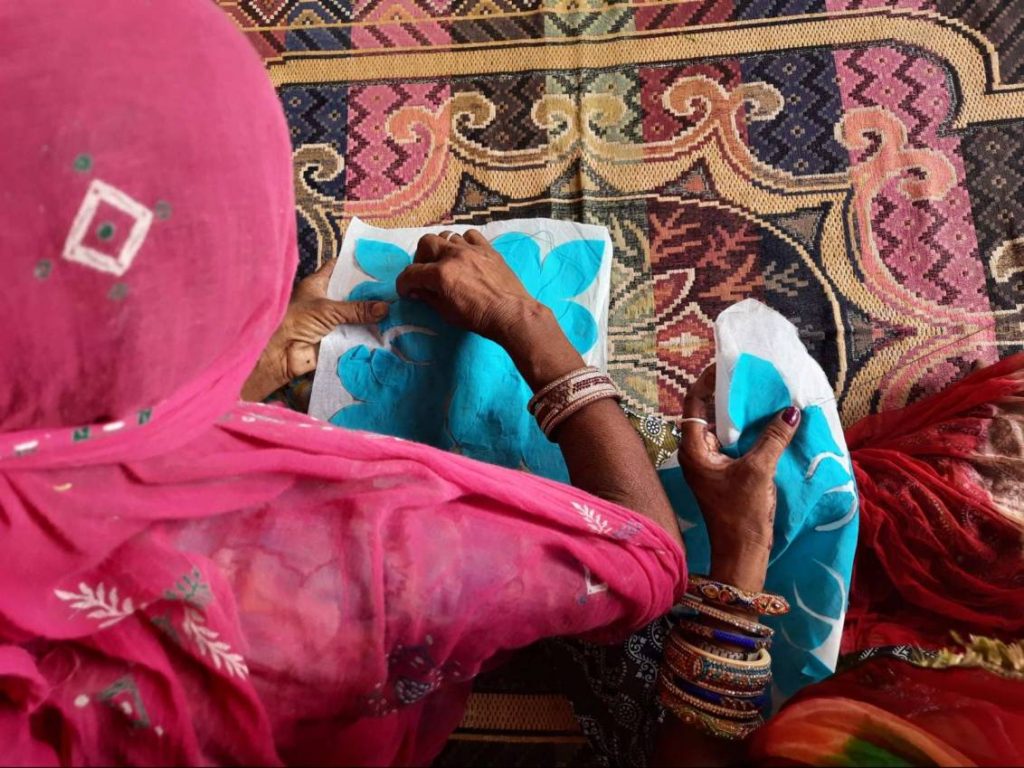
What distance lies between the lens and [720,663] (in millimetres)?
712

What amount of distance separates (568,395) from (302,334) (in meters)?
0.41

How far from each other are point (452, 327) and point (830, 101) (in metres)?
0.75

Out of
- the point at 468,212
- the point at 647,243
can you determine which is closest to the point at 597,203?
the point at 647,243

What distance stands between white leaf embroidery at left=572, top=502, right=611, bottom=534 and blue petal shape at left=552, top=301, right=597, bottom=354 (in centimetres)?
43

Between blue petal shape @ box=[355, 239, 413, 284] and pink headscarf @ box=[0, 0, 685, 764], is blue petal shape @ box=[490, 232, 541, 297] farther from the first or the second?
pink headscarf @ box=[0, 0, 685, 764]

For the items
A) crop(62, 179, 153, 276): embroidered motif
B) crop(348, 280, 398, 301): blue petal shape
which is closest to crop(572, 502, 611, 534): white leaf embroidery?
crop(62, 179, 153, 276): embroidered motif

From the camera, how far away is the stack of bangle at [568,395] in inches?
33.6

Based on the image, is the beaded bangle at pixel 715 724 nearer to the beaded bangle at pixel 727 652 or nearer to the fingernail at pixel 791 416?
the beaded bangle at pixel 727 652

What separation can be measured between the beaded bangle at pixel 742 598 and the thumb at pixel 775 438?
138mm

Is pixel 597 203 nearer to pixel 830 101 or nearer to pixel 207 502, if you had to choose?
pixel 830 101

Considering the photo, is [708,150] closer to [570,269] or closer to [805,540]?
[570,269]

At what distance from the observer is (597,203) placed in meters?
1.24

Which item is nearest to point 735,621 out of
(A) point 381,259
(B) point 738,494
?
(B) point 738,494

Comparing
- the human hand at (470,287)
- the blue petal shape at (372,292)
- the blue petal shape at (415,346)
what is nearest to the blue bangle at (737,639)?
the human hand at (470,287)
